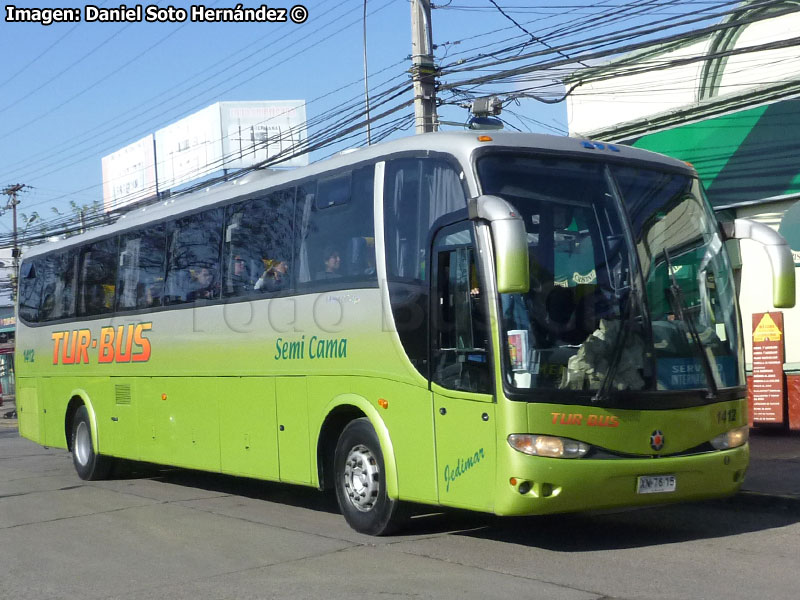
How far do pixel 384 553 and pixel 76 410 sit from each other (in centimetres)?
860

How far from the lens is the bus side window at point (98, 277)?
46.8 feet

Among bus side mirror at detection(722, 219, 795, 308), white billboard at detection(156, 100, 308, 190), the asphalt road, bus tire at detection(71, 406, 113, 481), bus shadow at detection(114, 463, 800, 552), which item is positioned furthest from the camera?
white billboard at detection(156, 100, 308, 190)

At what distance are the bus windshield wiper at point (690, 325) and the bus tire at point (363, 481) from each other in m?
2.69

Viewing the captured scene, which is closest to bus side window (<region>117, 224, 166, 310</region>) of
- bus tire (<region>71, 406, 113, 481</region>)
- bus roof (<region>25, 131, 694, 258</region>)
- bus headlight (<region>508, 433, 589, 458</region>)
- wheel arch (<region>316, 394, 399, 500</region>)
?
bus roof (<region>25, 131, 694, 258</region>)

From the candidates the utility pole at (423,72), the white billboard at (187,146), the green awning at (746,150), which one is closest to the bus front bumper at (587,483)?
the green awning at (746,150)

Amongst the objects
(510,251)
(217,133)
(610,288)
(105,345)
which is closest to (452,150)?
(510,251)

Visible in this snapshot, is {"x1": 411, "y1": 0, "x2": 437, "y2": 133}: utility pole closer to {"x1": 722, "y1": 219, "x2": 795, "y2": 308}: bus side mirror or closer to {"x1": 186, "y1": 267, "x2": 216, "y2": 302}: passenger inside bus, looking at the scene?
{"x1": 186, "y1": 267, "x2": 216, "y2": 302}: passenger inside bus

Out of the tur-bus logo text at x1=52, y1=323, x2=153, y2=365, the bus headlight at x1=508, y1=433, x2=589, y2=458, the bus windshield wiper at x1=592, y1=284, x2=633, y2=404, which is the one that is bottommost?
the bus headlight at x1=508, y1=433, x2=589, y2=458

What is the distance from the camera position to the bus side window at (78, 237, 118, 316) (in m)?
14.3

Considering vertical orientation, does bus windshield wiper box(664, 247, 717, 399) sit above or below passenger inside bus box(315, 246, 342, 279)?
below

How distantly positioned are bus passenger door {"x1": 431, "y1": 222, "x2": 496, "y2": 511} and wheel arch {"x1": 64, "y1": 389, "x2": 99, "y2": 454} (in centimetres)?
776

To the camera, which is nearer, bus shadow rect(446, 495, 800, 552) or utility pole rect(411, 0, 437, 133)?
bus shadow rect(446, 495, 800, 552)

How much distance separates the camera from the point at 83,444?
1509 cm

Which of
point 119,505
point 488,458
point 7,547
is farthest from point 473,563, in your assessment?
point 119,505
